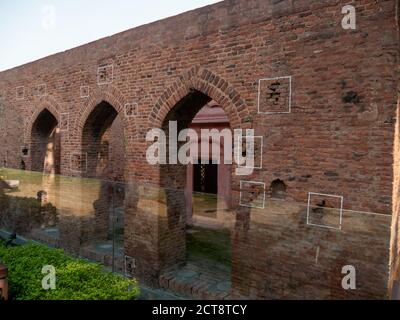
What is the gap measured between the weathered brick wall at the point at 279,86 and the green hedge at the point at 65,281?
5.90ft

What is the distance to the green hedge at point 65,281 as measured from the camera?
12.8 ft

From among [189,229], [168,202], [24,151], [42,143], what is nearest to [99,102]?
[168,202]

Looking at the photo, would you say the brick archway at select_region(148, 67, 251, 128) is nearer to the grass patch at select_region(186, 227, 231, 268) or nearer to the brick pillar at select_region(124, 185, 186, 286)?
the brick pillar at select_region(124, 185, 186, 286)

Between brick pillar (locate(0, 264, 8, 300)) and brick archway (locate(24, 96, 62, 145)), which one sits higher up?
brick archway (locate(24, 96, 62, 145))

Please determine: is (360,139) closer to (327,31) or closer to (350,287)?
(327,31)

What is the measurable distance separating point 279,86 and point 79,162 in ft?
17.5

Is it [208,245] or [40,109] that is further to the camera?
[40,109]

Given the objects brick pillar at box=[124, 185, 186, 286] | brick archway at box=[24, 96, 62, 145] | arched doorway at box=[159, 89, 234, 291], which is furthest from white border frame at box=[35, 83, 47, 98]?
arched doorway at box=[159, 89, 234, 291]

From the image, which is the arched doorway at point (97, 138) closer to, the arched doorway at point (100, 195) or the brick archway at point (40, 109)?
the arched doorway at point (100, 195)

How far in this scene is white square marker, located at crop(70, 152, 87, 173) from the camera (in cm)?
787

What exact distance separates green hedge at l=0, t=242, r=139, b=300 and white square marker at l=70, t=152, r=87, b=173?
125 inches

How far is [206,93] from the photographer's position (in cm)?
534

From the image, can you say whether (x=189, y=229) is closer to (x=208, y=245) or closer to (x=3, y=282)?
(x=208, y=245)

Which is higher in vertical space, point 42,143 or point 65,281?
point 42,143
